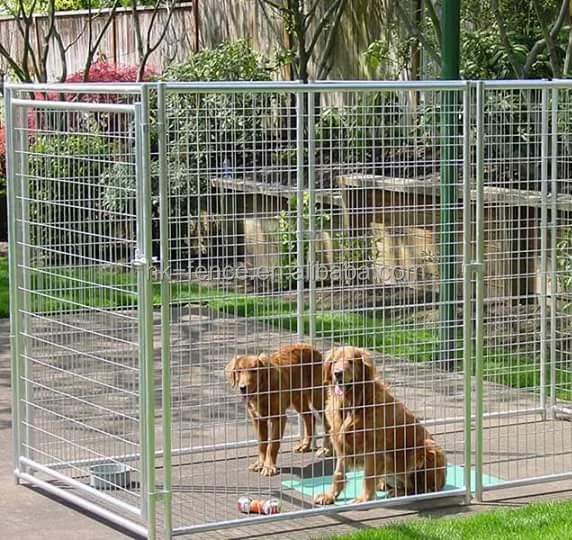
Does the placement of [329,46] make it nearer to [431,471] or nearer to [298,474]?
[298,474]

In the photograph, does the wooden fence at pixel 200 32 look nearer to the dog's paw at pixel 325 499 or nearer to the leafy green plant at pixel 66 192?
the leafy green plant at pixel 66 192

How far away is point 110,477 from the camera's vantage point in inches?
301

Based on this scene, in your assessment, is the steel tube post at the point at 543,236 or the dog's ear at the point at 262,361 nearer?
the dog's ear at the point at 262,361

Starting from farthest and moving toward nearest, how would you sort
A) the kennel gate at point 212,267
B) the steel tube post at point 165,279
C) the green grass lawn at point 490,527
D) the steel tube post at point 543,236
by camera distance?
the steel tube post at point 543,236 → the kennel gate at point 212,267 → the green grass lawn at point 490,527 → the steel tube post at point 165,279

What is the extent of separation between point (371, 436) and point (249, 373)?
758 millimetres

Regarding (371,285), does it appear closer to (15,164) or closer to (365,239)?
(365,239)

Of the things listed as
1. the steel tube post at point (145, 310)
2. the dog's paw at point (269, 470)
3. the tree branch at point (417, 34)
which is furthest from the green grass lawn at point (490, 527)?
the tree branch at point (417, 34)

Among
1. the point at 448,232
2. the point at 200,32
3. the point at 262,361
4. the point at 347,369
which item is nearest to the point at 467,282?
the point at 448,232

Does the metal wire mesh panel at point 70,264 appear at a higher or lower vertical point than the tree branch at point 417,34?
lower

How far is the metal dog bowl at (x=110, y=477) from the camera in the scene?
7.61m

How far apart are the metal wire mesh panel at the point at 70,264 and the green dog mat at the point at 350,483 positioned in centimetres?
94

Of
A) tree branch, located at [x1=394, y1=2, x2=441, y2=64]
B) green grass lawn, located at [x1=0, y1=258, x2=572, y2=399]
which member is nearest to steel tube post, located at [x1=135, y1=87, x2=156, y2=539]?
green grass lawn, located at [x1=0, y1=258, x2=572, y2=399]

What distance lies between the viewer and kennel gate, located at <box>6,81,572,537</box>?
698cm

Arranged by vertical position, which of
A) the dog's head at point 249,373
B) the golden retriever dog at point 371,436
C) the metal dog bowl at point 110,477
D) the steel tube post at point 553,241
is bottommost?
the metal dog bowl at point 110,477
